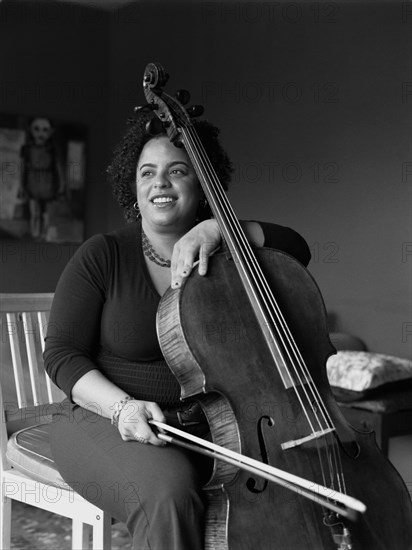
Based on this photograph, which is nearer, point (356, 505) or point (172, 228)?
point (356, 505)

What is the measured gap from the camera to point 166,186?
1.57 metres

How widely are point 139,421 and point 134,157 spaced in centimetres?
64

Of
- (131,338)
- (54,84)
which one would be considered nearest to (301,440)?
(131,338)

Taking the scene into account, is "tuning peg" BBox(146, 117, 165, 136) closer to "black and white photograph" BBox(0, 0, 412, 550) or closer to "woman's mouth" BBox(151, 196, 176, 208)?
"black and white photograph" BBox(0, 0, 412, 550)

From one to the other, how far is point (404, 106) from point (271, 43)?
1.03 m

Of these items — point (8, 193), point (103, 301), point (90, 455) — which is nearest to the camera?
point (90, 455)

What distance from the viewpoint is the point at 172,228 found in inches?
63.4

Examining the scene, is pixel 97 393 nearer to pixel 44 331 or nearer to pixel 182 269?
pixel 182 269

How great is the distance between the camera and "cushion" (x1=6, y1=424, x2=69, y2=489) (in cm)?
159

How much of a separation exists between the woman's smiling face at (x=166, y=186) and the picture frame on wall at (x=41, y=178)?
3403 millimetres

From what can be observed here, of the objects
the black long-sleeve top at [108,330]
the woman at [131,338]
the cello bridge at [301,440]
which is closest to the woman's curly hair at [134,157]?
the woman at [131,338]

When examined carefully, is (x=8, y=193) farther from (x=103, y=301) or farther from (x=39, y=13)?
(x=103, y=301)

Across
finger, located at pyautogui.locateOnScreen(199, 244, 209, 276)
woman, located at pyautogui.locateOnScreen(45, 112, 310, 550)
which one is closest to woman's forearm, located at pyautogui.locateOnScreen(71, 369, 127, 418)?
woman, located at pyautogui.locateOnScreen(45, 112, 310, 550)

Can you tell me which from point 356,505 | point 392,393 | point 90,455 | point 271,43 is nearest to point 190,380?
point 90,455
